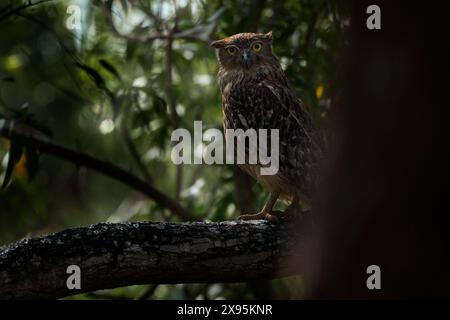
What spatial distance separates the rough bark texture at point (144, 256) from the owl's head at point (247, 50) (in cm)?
165

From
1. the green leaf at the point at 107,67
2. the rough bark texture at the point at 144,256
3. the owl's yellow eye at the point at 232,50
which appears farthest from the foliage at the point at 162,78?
the rough bark texture at the point at 144,256

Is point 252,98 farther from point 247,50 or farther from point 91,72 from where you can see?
point 91,72

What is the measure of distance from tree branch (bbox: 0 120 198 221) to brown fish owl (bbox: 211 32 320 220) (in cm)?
98

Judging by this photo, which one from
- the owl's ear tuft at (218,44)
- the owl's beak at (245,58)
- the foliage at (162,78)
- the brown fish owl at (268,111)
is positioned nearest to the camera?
the brown fish owl at (268,111)

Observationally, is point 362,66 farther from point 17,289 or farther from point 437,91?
point 17,289

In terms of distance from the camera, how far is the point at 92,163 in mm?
5863

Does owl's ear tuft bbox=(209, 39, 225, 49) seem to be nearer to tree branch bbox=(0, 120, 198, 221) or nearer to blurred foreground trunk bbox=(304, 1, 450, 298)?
tree branch bbox=(0, 120, 198, 221)

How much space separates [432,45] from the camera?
7.21 ft

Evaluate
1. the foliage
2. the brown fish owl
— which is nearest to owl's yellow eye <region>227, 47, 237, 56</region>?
the brown fish owl

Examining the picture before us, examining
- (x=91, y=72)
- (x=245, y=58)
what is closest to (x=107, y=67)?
(x=91, y=72)

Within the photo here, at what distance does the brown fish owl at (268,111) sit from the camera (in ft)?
16.1

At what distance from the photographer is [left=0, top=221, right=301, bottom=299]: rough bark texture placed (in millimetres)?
3469

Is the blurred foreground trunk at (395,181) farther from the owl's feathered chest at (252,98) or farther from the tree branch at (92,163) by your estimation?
the tree branch at (92,163)

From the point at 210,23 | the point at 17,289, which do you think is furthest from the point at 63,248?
the point at 210,23
